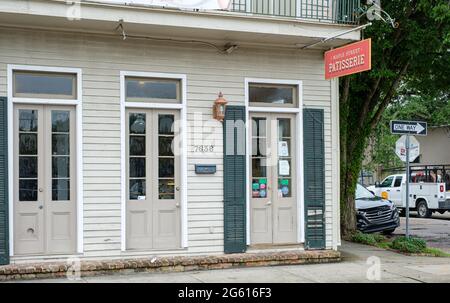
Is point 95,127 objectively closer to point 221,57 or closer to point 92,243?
point 92,243

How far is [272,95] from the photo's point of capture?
11320 mm

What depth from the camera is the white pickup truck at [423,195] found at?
24.6 meters

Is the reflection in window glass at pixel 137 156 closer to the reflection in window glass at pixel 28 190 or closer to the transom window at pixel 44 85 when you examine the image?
the transom window at pixel 44 85

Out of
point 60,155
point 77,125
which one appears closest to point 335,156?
point 77,125

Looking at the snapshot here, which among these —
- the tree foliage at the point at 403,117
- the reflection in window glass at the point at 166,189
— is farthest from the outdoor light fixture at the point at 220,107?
the tree foliage at the point at 403,117

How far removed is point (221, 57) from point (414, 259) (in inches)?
219

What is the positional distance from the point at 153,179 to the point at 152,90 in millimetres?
1543

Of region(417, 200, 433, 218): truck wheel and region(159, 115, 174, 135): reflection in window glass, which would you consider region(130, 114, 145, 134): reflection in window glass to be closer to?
region(159, 115, 174, 135): reflection in window glass

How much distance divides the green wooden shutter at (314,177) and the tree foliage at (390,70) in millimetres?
2645

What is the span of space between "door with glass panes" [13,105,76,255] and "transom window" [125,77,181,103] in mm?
1042
